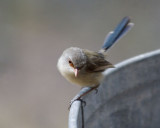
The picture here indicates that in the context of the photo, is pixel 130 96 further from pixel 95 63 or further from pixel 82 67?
pixel 95 63

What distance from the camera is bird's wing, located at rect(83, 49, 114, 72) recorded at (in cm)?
293

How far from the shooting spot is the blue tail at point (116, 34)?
3348 mm

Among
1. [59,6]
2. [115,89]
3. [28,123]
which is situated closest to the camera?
[115,89]

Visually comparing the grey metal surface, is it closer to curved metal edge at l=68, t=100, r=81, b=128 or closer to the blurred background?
curved metal edge at l=68, t=100, r=81, b=128

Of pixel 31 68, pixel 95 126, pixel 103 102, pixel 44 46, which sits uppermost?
pixel 44 46

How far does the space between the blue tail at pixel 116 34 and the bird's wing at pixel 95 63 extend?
30 centimetres

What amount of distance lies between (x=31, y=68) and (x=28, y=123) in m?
1.20

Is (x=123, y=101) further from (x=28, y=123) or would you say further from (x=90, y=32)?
(x=90, y=32)

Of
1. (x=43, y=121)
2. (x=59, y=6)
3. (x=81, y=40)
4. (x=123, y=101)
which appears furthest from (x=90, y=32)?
(x=123, y=101)

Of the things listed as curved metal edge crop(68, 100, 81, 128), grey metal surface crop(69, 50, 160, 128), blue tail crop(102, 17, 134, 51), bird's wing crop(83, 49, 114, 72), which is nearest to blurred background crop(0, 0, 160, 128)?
blue tail crop(102, 17, 134, 51)

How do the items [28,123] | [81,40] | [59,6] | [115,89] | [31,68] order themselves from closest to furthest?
[115,89] < [28,123] < [31,68] < [81,40] < [59,6]

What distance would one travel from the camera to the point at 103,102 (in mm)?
2158

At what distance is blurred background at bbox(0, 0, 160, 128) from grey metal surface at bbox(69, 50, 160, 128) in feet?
9.58

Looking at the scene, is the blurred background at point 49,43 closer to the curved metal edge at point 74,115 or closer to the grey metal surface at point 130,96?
the grey metal surface at point 130,96
